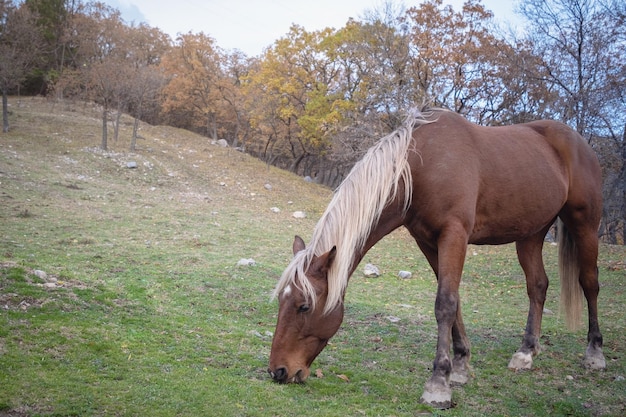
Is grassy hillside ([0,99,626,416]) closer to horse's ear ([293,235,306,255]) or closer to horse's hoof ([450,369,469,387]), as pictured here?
horse's hoof ([450,369,469,387])

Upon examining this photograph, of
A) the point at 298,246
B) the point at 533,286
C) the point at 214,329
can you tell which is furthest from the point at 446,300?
the point at 214,329

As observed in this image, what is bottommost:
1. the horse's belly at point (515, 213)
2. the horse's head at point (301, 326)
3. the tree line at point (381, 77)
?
the horse's head at point (301, 326)

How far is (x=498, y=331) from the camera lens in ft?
20.9

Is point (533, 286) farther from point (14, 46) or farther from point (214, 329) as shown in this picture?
point (14, 46)

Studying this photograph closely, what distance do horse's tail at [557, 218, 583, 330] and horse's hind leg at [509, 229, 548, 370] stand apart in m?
0.32

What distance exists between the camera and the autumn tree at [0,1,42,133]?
78.6ft

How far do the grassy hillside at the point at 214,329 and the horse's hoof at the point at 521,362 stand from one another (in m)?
0.12

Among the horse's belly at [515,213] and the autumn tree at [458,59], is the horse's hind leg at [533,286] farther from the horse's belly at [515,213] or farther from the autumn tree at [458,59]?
the autumn tree at [458,59]

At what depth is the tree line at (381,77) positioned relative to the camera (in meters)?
16.9

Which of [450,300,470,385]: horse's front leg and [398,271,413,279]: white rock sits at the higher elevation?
[450,300,470,385]: horse's front leg

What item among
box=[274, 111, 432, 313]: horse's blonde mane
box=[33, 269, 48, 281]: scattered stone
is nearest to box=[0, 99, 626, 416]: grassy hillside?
box=[33, 269, 48, 281]: scattered stone

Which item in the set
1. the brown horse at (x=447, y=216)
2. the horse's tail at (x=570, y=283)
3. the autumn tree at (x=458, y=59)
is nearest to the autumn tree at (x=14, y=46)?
the autumn tree at (x=458, y=59)

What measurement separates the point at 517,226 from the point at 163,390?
374cm

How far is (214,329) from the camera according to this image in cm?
503
